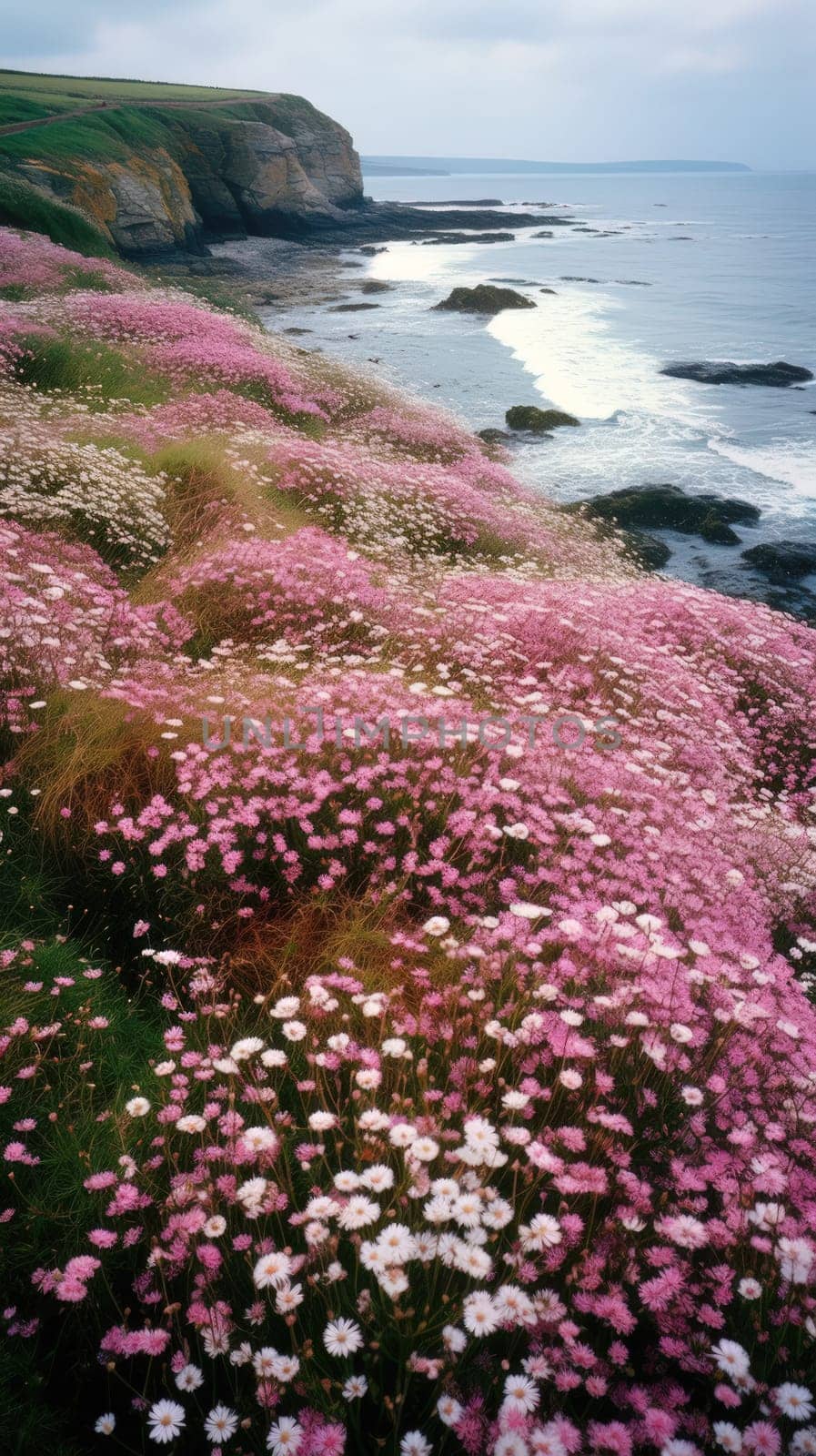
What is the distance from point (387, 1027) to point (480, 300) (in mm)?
54560

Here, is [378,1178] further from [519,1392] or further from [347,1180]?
[519,1392]

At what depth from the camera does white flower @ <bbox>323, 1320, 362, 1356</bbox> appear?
6.49ft

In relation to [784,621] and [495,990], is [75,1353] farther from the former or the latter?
[784,621]

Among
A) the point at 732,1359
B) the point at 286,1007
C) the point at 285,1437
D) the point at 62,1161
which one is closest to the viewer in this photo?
the point at 285,1437

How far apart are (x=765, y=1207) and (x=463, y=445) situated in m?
19.0

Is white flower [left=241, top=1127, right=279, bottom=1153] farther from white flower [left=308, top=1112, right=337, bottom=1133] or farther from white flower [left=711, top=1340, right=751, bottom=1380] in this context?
white flower [left=711, top=1340, right=751, bottom=1380]

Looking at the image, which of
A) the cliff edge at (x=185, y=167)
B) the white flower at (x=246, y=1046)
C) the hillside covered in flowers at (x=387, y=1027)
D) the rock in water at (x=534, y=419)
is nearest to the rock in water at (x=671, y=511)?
the rock in water at (x=534, y=419)

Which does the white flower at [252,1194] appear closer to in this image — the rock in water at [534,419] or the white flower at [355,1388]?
the white flower at [355,1388]

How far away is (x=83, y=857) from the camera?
4219 millimetres

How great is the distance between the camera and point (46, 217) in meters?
34.4

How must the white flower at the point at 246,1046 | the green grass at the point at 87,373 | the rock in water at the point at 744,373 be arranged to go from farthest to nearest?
1. the rock in water at the point at 744,373
2. the green grass at the point at 87,373
3. the white flower at the point at 246,1046

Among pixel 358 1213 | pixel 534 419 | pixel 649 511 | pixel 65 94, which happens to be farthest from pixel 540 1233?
pixel 65 94

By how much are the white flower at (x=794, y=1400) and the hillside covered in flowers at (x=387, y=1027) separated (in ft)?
0.15

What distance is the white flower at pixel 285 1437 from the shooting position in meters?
1.85
